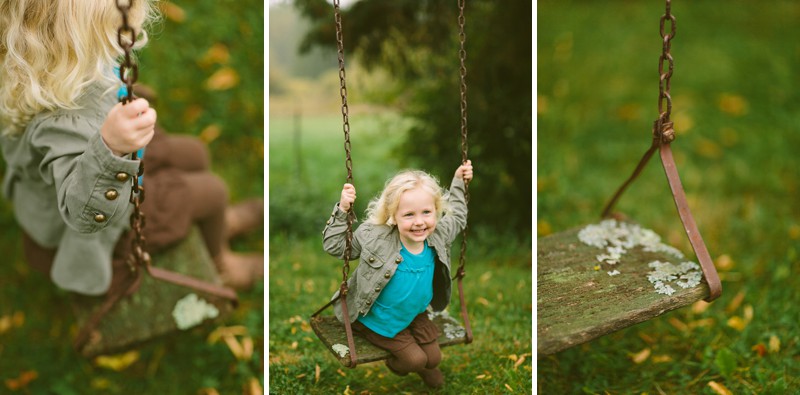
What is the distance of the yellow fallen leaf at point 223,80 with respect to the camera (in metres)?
4.73

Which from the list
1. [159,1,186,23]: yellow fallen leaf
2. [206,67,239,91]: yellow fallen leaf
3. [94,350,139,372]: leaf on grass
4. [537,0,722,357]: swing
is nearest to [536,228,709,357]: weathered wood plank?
[537,0,722,357]: swing

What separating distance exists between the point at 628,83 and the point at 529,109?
2.49m

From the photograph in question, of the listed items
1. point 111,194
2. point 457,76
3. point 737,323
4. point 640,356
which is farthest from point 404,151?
point 111,194

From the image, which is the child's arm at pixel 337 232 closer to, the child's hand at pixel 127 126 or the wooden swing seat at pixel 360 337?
the wooden swing seat at pixel 360 337

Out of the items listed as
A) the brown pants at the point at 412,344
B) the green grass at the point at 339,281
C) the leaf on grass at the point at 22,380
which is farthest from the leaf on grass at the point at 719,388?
the leaf on grass at the point at 22,380

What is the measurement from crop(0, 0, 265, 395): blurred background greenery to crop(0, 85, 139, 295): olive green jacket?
1.45 feet

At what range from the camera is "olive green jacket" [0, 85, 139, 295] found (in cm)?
205

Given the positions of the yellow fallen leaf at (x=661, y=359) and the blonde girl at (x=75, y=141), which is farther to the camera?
the yellow fallen leaf at (x=661, y=359)

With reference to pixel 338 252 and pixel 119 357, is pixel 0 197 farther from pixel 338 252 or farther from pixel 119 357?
pixel 338 252

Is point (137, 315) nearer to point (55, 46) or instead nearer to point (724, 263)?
point (55, 46)

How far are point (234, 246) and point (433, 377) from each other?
195cm

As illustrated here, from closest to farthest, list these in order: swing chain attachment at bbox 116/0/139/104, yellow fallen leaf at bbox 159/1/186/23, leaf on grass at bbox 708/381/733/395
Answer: swing chain attachment at bbox 116/0/139/104 → leaf on grass at bbox 708/381/733/395 → yellow fallen leaf at bbox 159/1/186/23

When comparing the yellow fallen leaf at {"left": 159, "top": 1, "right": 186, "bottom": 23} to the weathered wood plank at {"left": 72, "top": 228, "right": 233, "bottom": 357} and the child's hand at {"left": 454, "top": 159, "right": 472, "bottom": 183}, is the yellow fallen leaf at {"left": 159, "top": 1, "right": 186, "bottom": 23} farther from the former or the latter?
the child's hand at {"left": 454, "top": 159, "right": 472, "bottom": 183}

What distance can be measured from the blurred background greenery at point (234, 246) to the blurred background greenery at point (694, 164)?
1556 mm
